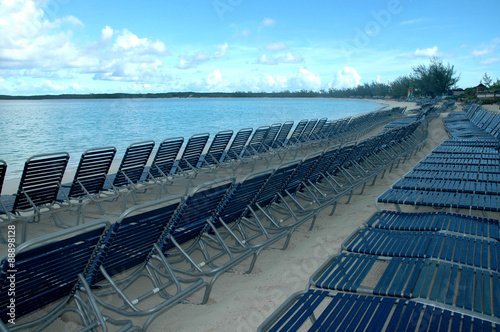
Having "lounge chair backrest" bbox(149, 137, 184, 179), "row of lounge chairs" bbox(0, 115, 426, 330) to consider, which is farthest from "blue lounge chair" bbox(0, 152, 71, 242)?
"row of lounge chairs" bbox(0, 115, 426, 330)

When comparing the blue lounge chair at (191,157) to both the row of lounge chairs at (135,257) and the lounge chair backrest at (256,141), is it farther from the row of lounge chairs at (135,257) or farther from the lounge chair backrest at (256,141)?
the row of lounge chairs at (135,257)

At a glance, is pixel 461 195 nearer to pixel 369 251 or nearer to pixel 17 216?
pixel 369 251

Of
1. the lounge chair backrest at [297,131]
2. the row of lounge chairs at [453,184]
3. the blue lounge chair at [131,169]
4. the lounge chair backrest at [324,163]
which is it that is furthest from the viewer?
the lounge chair backrest at [297,131]

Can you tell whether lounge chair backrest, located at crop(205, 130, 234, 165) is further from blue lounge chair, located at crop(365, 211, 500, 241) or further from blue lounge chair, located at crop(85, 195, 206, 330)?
blue lounge chair, located at crop(85, 195, 206, 330)

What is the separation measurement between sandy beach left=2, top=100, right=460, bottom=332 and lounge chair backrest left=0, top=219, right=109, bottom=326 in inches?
22.4

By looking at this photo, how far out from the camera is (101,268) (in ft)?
8.29

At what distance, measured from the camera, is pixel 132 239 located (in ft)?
8.71

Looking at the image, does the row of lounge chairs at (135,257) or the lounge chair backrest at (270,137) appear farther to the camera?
the lounge chair backrest at (270,137)

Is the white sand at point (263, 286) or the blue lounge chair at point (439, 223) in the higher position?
the blue lounge chair at point (439, 223)

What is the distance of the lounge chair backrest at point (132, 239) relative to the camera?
8.17 feet

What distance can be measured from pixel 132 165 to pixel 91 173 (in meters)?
0.76

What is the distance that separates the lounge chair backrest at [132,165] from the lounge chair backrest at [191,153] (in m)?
0.89

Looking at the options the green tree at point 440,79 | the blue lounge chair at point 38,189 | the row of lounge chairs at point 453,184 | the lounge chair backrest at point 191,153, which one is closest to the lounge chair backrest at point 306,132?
the lounge chair backrest at point 191,153

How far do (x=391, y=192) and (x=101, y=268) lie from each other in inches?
126
